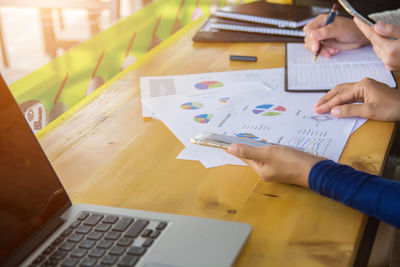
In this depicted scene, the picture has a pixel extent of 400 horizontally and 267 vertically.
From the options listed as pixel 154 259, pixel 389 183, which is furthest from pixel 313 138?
pixel 154 259

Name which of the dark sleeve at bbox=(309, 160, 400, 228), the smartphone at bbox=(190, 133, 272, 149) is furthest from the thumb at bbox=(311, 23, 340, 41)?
the dark sleeve at bbox=(309, 160, 400, 228)

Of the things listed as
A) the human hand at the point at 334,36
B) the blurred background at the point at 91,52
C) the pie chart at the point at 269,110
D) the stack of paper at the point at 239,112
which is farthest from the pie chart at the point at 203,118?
the human hand at the point at 334,36

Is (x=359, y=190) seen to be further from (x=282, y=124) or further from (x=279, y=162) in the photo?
(x=282, y=124)

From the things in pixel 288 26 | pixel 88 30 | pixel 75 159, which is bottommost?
pixel 88 30

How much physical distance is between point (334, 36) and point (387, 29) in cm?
19

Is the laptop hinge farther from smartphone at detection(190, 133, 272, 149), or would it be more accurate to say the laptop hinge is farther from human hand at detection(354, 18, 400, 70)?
human hand at detection(354, 18, 400, 70)

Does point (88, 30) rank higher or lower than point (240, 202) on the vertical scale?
lower

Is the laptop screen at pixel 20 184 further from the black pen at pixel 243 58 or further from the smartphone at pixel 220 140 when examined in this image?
the black pen at pixel 243 58

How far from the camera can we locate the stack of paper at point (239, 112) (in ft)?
2.80

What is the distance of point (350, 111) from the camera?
937mm

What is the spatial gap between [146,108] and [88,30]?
2035 millimetres

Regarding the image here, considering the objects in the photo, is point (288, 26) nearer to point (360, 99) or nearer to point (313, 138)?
point (360, 99)

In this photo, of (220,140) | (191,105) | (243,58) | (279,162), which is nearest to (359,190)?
(279,162)

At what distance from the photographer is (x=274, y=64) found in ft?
4.12
